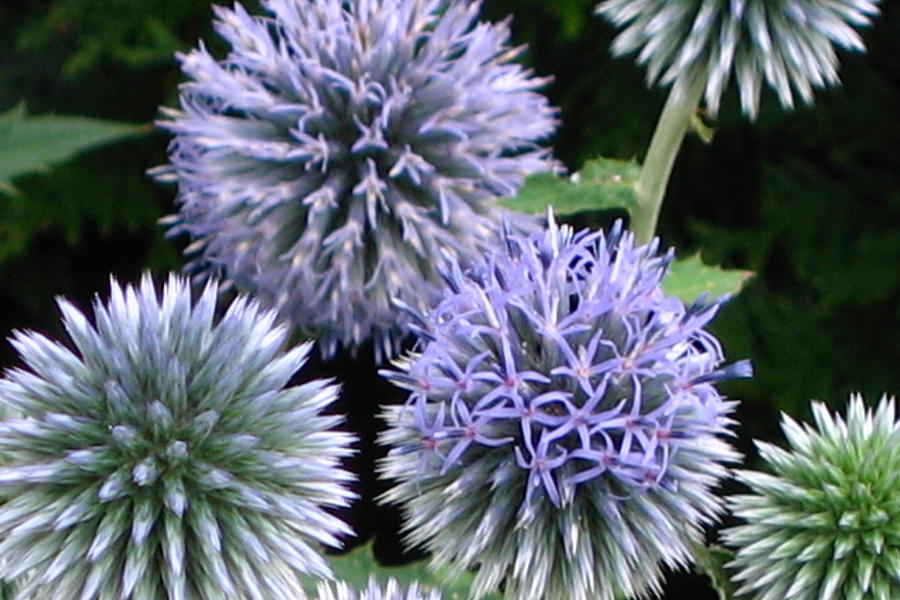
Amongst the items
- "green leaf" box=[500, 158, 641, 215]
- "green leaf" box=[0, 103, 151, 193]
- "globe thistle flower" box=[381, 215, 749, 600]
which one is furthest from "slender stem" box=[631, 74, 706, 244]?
"green leaf" box=[0, 103, 151, 193]

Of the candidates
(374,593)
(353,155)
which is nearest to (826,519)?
(374,593)

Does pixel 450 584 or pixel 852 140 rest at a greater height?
pixel 852 140

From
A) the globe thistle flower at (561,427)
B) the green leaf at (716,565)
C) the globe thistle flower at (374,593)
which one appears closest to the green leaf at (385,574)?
the globe thistle flower at (374,593)

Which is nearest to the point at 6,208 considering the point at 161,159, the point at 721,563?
the point at 161,159

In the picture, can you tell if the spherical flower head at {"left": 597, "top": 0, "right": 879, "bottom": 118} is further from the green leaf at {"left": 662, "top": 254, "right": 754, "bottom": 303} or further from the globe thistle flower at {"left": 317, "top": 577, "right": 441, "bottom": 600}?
the globe thistle flower at {"left": 317, "top": 577, "right": 441, "bottom": 600}

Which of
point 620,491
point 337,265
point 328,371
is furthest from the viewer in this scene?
point 328,371

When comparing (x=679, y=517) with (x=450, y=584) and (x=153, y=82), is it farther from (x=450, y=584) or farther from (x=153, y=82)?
(x=153, y=82)
